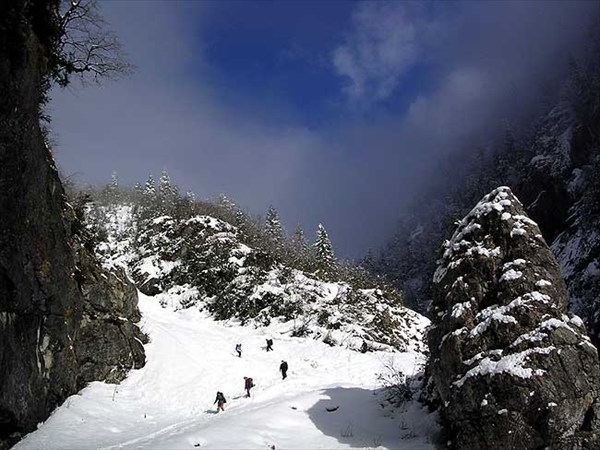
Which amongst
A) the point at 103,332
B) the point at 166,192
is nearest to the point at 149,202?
the point at 166,192

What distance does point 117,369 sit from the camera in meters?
24.0

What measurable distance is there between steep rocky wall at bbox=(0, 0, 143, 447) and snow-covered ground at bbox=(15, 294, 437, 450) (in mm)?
1415

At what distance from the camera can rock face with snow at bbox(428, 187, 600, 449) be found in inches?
491

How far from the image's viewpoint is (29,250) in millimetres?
13312

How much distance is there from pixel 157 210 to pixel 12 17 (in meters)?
56.8

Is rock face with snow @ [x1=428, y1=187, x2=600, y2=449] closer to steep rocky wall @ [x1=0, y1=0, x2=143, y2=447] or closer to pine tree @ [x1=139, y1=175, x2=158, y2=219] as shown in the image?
steep rocky wall @ [x1=0, y1=0, x2=143, y2=447]

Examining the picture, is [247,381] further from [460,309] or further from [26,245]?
[26,245]

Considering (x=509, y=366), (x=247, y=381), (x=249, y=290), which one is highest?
(x=249, y=290)

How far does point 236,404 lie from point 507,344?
13.7m

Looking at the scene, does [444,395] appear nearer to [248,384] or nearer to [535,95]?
[248,384]

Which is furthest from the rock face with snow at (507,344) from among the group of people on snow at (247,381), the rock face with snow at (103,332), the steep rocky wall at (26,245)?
the rock face with snow at (103,332)

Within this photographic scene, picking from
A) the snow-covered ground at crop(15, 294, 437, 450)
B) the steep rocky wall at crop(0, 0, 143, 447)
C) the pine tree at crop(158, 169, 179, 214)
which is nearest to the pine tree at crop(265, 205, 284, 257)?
the pine tree at crop(158, 169, 179, 214)

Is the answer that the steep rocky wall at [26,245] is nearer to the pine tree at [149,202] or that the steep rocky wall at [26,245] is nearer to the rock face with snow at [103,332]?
the rock face with snow at [103,332]

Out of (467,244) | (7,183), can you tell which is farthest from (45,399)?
(467,244)
